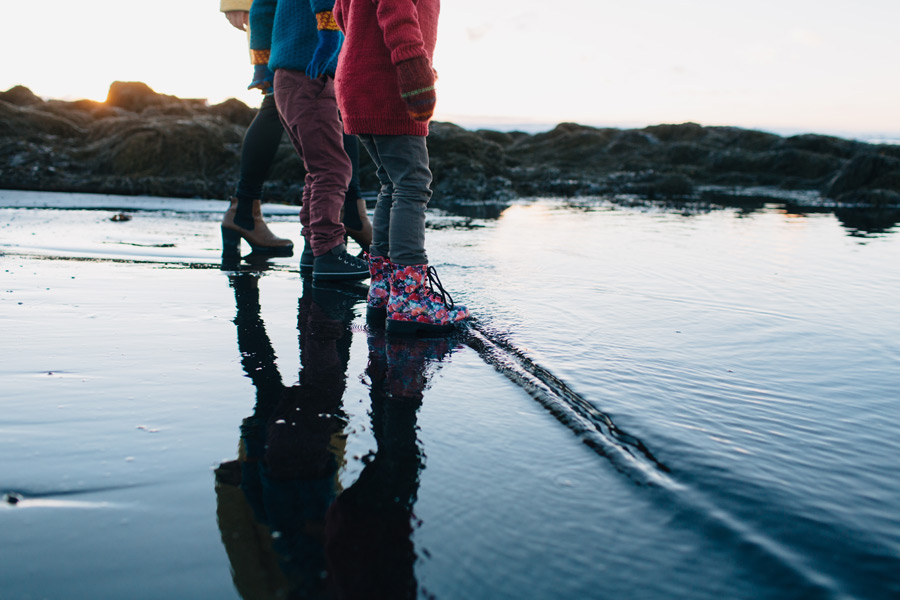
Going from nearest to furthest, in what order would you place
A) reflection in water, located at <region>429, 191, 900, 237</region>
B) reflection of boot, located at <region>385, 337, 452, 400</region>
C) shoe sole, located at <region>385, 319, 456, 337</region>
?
reflection of boot, located at <region>385, 337, 452, 400</region> → shoe sole, located at <region>385, 319, 456, 337</region> → reflection in water, located at <region>429, 191, 900, 237</region>

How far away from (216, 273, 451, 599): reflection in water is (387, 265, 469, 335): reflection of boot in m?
0.34

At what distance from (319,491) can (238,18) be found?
3724 mm

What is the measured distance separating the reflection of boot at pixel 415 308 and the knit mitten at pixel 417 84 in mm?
565

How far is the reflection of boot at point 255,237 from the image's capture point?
4.07m

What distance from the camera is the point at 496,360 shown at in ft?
6.59

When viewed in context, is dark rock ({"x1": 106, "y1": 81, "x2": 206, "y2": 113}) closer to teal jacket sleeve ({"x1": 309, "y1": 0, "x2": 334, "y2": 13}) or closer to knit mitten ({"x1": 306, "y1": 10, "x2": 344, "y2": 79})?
knit mitten ({"x1": 306, "y1": 10, "x2": 344, "y2": 79})

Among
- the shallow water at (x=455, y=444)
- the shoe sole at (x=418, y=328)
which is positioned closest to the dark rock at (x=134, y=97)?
the shallow water at (x=455, y=444)

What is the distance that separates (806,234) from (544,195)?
17.7 feet

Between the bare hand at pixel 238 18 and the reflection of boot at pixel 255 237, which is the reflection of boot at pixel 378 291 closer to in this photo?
the reflection of boot at pixel 255 237

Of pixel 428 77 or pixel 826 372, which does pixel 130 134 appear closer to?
pixel 428 77

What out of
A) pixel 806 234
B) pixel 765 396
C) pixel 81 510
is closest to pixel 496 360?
pixel 765 396

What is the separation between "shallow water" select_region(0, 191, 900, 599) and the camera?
0.97m

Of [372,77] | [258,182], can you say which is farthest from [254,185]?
[372,77]

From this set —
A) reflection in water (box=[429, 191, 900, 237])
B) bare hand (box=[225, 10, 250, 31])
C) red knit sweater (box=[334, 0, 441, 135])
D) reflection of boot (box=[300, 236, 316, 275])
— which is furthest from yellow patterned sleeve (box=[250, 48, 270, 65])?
reflection in water (box=[429, 191, 900, 237])
